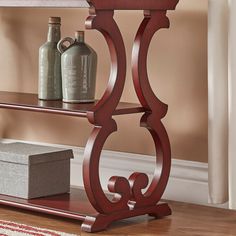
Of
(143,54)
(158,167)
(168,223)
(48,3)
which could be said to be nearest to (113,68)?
(143,54)

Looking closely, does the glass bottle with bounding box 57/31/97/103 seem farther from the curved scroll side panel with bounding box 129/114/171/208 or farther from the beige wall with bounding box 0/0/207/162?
the beige wall with bounding box 0/0/207/162

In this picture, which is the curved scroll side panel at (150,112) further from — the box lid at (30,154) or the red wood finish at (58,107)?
the box lid at (30,154)

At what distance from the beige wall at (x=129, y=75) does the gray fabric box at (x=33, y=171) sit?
36 cm

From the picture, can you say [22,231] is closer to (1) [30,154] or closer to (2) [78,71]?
(1) [30,154]

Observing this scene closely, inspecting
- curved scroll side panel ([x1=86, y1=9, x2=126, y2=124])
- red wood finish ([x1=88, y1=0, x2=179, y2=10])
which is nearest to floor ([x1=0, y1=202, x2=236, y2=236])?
curved scroll side panel ([x1=86, y1=9, x2=126, y2=124])

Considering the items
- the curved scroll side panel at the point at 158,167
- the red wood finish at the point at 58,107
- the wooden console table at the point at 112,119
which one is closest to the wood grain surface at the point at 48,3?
the wooden console table at the point at 112,119

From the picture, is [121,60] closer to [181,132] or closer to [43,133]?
[181,132]

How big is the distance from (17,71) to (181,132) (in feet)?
2.48

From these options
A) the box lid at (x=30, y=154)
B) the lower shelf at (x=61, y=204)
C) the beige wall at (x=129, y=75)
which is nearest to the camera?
the lower shelf at (x=61, y=204)

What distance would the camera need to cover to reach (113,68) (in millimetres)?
2285

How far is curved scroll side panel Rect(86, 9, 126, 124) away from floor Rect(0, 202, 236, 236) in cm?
32

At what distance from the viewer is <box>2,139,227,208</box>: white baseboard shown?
2.66 m

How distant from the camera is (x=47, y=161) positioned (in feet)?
8.20

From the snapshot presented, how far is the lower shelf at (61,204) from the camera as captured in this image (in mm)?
2314
